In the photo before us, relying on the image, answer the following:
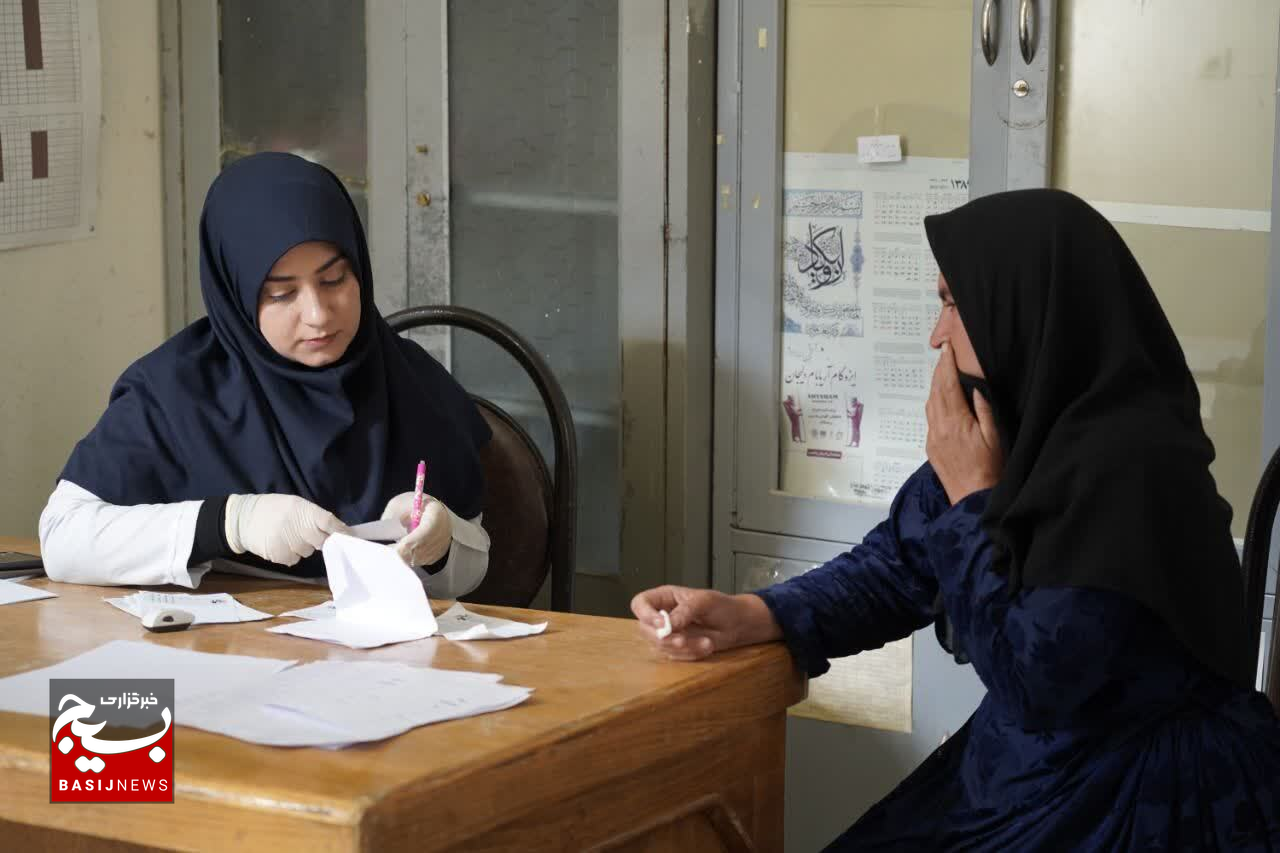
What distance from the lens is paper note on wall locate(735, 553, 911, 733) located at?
103 inches

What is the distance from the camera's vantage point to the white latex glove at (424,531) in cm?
179

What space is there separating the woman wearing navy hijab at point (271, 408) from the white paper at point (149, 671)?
0.33 meters

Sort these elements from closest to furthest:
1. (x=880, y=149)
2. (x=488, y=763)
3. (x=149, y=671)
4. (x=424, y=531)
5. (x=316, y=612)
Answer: (x=488, y=763), (x=149, y=671), (x=316, y=612), (x=424, y=531), (x=880, y=149)

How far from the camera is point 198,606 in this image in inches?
67.7

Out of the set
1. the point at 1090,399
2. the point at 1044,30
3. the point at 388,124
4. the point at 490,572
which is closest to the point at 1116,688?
the point at 1090,399

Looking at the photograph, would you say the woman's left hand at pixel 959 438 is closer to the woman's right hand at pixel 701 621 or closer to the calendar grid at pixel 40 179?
the woman's right hand at pixel 701 621

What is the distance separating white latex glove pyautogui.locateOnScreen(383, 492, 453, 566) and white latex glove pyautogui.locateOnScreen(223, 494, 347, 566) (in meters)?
0.08

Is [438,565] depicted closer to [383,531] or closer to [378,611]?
[383,531]

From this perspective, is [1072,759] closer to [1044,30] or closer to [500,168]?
[1044,30]

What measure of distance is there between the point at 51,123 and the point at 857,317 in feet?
4.74

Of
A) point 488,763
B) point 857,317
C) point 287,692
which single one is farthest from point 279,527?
point 857,317

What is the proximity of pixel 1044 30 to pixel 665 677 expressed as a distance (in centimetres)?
136

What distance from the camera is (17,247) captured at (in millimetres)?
2646

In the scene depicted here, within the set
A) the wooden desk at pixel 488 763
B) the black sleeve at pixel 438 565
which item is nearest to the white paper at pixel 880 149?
the black sleeve at pixel 438 565
